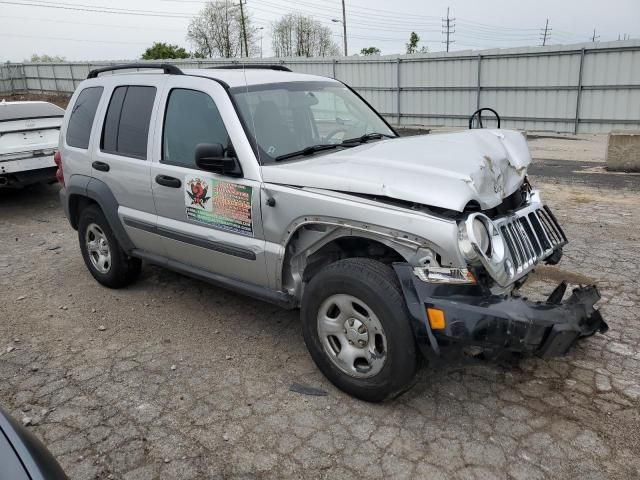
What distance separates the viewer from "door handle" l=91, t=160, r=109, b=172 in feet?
15.5

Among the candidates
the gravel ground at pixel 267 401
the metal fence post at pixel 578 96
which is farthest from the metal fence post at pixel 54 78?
the gravel ground at pixel 267 401

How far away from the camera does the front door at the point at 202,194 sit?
12.1 ft

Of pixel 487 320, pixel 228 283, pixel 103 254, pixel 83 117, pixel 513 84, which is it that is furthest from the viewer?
pixel 513 84

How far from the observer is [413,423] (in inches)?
123

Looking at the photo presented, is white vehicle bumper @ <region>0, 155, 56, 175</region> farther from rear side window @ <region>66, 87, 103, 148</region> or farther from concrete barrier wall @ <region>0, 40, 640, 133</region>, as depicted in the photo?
concrete barrier wall @ <region>0, 40, 640, 133</region>

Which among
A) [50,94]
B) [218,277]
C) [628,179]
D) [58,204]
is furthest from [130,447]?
[50,94]

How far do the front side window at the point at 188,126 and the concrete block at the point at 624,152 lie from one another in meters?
7.94

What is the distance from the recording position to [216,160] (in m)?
3.57

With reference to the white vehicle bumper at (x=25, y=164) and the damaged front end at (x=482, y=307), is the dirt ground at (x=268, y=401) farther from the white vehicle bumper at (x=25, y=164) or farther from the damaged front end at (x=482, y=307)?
the white vehicle bumper at (x=25, y=164)

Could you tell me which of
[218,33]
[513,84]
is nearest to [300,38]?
[218,33]

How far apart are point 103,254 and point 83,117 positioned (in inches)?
49.7

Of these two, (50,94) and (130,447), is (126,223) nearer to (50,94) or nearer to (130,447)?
(130,447)

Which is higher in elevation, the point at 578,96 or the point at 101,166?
the point at 101,166

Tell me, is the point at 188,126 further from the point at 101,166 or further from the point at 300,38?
the point at 300,38
